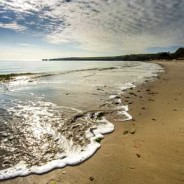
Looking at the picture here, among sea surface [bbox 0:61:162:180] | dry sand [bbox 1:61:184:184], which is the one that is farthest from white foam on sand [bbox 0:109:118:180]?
dry sand [bbox 1:61:184:184]

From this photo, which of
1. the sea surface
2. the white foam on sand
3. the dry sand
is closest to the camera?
the dry sand

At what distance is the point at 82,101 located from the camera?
10.1 m

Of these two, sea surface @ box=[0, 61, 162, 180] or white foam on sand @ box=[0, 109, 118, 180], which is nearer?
white foam on sand @ box=[0, 109, 118, 180]

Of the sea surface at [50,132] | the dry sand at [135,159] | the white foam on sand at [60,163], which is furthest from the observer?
the sea surface at [50,132]

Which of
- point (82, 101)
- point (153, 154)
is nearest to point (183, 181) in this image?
point (153, 154)

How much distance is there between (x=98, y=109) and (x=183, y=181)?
515cm

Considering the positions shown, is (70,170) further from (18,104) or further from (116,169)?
(18,104)

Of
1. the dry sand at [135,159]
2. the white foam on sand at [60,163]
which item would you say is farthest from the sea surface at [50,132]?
the dry sand at [135,159]

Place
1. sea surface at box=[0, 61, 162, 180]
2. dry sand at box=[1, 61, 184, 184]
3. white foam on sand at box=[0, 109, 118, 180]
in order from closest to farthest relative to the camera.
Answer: dry sand at box=[1, 61, 184, 184]
white foam on sand at box=[0, 109, 118, 180]
sea surface at box=[0, 61, 162, 180]

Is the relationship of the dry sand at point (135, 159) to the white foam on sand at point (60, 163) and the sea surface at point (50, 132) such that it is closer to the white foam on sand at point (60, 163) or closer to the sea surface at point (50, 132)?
the white foam on sand at point (60, 163)

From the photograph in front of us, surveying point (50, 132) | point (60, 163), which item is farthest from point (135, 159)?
point (50, 132)

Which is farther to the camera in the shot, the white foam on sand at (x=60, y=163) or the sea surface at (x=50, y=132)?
the sea surface at (x=50, y=132)

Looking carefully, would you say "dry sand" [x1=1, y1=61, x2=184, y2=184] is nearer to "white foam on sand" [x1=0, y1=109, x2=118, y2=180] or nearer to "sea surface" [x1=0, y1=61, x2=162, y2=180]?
"white foam on sand" [x1=0, y1=109, x2=118, y2=180]

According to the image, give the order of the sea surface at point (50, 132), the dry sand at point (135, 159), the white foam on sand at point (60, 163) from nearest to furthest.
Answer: the dry sand at point (135, 159)
the white foam on sand at point (60, 163)
the sea surface at point (50, 132)
